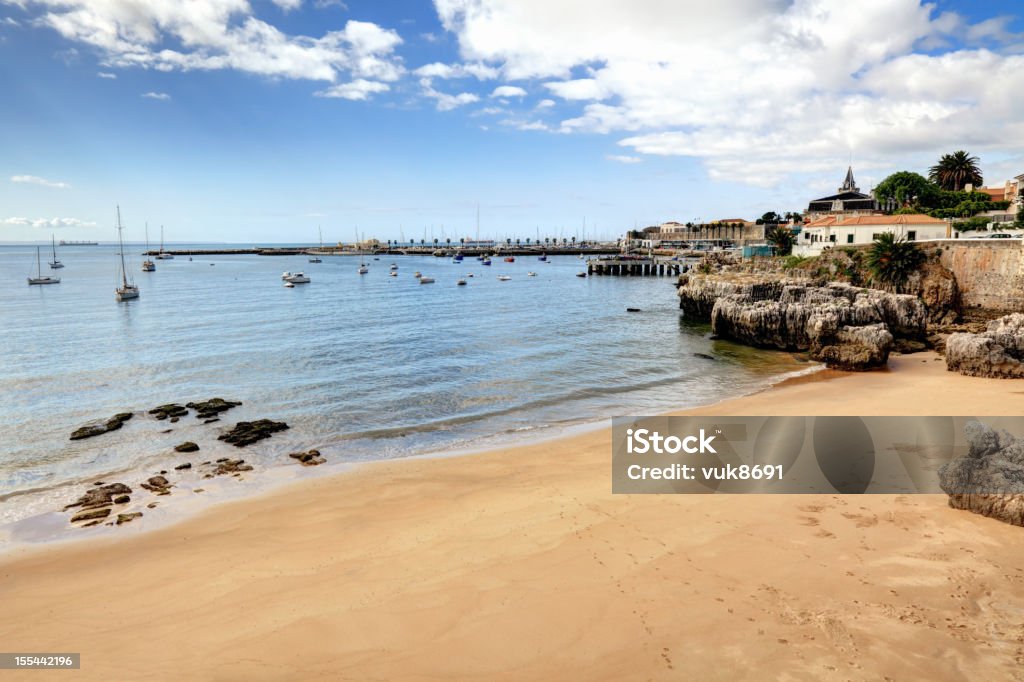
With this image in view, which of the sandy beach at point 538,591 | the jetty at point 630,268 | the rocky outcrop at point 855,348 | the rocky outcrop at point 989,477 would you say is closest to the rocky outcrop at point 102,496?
the sandy beach at point 538,591

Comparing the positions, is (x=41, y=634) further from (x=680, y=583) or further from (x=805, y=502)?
(x=805, y=502)

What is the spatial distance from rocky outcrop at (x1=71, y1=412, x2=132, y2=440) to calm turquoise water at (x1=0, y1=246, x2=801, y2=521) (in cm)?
46

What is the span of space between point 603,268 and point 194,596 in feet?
353


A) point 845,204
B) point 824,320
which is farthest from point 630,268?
point 824,320

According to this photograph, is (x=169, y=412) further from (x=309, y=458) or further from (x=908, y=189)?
(x=908, y=189)

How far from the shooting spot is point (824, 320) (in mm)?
32969

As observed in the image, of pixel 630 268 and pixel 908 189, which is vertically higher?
pixel 908 189

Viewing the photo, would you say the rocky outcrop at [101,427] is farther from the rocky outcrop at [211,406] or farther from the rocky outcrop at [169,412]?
the rocky outcrop at [211,406]

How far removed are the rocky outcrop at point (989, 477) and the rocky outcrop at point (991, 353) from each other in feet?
57.4

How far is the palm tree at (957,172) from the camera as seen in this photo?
241 ft

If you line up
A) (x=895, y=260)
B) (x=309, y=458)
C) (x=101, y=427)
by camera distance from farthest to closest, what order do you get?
(x=895, y=260) < (x=101, y=427) < (x=309, y=458)

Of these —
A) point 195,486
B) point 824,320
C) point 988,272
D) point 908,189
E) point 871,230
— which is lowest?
point 195,486

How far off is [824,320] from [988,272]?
1671cm

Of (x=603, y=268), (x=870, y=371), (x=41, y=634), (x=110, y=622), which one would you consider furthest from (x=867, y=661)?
(x=603, y=268)
